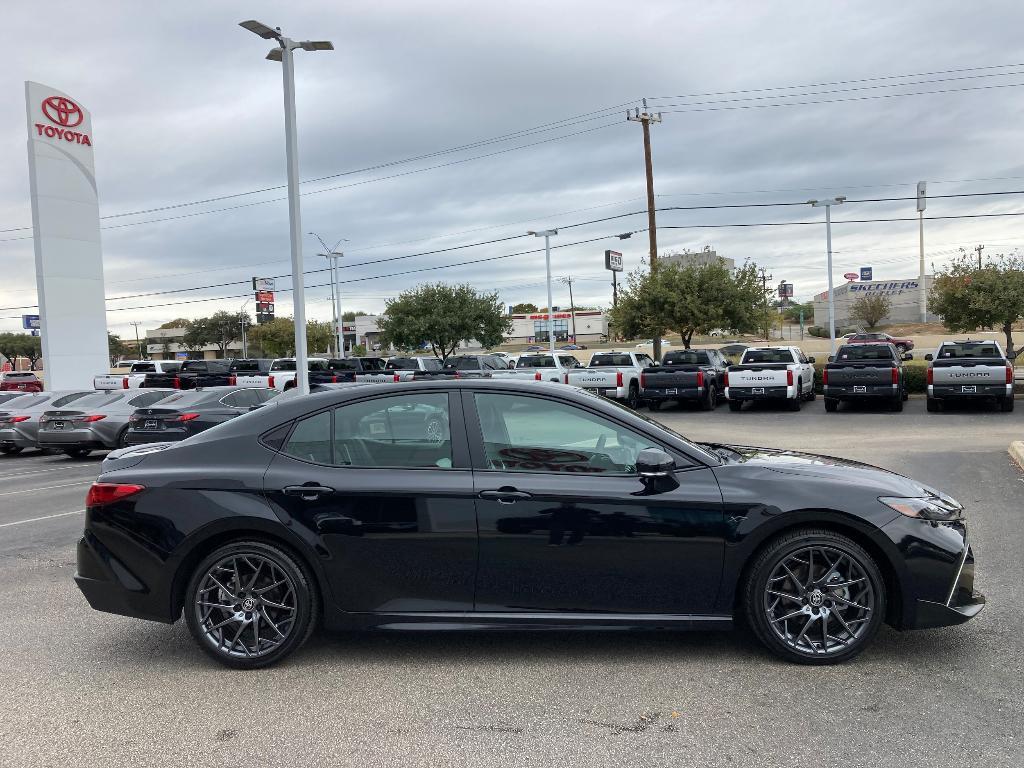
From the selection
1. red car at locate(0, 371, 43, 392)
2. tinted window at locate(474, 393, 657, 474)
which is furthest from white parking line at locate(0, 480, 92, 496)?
red car at locate(0, 371, 43, 392)

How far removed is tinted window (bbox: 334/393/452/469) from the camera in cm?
455

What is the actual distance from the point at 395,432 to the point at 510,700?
154 centimetres

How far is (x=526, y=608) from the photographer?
441 centimetres

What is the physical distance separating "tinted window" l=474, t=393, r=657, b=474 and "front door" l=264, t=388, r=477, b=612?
19 cm

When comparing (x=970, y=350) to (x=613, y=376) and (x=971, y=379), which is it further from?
(x=613, y=376)

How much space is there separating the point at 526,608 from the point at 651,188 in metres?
33.0

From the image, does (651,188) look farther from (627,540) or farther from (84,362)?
(627,540)

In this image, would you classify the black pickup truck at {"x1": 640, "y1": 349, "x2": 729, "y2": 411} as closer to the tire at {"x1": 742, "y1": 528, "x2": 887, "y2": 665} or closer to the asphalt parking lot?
the asphalt parking lot

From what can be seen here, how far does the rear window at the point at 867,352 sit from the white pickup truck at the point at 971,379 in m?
1.27

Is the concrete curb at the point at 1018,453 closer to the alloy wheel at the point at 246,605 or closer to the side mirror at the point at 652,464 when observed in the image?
the side mirror at the point at 652,464

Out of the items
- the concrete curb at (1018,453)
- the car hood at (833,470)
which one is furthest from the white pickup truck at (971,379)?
the car hood at (833,470)

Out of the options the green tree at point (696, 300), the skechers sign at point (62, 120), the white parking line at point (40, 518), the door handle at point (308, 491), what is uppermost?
the skechers sign at point (62, 120)

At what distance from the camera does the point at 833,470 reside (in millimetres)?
4629

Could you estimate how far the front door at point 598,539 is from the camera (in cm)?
433
